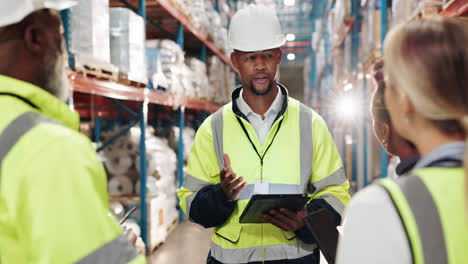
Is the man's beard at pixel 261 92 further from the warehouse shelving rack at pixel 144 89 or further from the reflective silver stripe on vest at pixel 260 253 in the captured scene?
the warehouse shelving rack at pixel 144 89

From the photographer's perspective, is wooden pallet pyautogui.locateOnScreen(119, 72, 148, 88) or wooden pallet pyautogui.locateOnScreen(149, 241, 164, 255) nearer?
wooden pallet pyautogui.locateOnScreen(119, 72, 148, 88)

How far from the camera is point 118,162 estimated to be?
5.47 meters

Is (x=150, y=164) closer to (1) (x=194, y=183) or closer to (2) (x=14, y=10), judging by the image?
(1) (x=194, y=183)

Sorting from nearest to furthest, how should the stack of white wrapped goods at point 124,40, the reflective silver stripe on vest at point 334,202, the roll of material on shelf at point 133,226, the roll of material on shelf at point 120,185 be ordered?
the reflective silver stripe on vest at point 334,202 < the stack of white wrapped goods at point 124,40 < the roll of material on shelf at point 133,226 < the roll of material on shelf at point 120,185

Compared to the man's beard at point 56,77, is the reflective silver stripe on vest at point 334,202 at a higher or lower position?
lower

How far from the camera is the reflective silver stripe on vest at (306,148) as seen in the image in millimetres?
2191

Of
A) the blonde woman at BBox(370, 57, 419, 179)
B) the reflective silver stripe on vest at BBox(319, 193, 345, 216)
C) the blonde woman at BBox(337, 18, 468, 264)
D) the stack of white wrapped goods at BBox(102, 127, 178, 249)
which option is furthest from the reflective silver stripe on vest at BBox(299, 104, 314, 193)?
the stack of white wrapped goods at BBox(102, 127, 178, 249)

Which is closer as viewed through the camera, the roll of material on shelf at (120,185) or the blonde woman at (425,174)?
the blonde woman at (425,174)

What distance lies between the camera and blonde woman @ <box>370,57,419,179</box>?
113cm

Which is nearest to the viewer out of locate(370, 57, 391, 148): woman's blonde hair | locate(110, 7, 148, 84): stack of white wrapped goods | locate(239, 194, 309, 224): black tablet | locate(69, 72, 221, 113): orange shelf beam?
locate(370, 57, 391, 148): woman's blonde hair

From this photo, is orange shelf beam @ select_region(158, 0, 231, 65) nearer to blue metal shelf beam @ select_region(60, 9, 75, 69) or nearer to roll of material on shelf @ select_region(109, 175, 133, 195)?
blue metal shelf beam @ select_region(60, 9, 75, 69)

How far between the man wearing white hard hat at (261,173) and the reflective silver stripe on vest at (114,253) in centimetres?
115

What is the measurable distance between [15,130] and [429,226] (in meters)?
0.90

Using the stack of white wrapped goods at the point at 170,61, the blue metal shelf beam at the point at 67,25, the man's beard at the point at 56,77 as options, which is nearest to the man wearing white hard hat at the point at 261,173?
the man's beard at the point at 56,77
